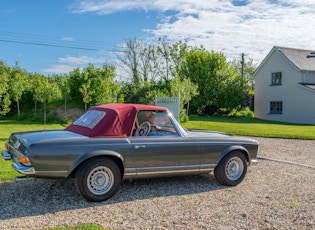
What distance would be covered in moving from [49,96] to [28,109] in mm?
4001

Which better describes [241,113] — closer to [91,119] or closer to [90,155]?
[91,119]

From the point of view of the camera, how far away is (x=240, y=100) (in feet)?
105

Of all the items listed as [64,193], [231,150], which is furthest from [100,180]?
[231,150]

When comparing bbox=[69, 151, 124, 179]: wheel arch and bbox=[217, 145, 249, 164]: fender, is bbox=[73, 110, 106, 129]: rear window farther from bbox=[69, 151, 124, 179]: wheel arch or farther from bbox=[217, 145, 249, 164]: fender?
bbox=[217, 145, 249, 164]: fender

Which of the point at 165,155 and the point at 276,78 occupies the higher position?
the point at 276,78

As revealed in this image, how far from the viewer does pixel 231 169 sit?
620 cm

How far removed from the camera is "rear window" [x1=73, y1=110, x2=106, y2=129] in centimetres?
537

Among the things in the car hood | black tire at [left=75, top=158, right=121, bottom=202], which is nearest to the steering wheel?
black tire at [left=75, top=158, right=121, bottom=202]

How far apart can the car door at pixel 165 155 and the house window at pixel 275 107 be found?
2562 centimetres

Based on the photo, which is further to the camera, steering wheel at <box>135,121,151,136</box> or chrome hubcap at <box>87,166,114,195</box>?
steering wheel at <box>135,121,151,136</box>

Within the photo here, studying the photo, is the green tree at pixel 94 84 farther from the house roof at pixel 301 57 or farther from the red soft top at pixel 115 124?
the house roof at pixel 301 57

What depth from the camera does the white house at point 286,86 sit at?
27.0 m

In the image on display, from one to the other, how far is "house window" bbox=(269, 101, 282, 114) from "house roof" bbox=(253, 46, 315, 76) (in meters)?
3.71

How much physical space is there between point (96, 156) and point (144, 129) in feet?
3.48
